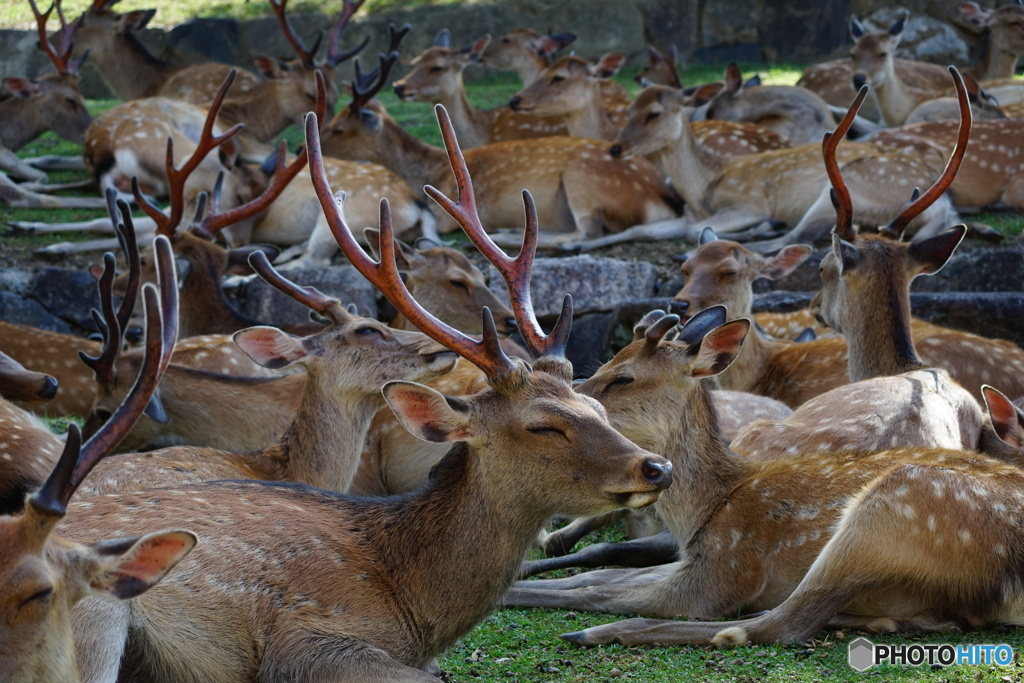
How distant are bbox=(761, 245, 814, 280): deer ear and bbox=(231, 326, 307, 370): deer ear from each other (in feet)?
8.63

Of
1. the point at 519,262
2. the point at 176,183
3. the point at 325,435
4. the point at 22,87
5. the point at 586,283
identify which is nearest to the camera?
the point at 519,262

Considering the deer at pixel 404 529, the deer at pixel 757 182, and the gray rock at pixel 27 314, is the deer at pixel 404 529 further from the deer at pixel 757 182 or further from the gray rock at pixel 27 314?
the gray rock at pixel 27 314

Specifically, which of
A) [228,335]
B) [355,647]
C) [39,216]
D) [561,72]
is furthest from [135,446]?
[561,72]

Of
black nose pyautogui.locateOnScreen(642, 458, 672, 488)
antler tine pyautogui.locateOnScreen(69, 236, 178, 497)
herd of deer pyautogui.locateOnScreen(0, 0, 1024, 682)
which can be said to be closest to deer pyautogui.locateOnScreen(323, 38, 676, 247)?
herd of deer pyautogui.locateOnScreen(0, 0, 1024, 682)

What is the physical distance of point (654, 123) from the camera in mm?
8609

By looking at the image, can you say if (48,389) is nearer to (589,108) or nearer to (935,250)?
(935,250)

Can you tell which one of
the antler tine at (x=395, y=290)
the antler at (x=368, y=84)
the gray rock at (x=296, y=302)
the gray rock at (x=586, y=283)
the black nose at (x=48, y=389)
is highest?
the antler tine at (x=395, y=290)

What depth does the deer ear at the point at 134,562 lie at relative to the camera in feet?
8.29

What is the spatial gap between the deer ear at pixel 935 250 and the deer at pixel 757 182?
2.21 meters

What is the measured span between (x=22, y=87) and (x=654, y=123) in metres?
5.16

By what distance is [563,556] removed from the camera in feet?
15.3

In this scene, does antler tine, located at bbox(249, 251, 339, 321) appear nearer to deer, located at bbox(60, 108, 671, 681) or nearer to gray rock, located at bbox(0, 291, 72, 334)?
deer, located at bbox(60, 108, 671, 681)

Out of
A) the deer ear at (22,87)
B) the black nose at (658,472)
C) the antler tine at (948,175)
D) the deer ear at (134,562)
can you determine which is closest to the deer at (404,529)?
the black nose at (658,472)

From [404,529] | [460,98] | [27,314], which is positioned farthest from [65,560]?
[460,98]
